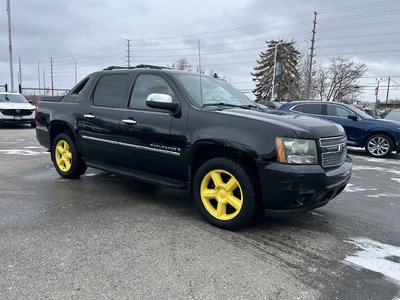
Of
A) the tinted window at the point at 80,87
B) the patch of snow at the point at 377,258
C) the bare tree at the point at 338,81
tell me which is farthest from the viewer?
the bare tree at the point at 338,81

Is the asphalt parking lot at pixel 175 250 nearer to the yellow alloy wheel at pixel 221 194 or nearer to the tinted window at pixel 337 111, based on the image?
the yellow alloy wheel at pixel 221 194

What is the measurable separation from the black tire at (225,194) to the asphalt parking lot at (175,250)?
0.55 feet

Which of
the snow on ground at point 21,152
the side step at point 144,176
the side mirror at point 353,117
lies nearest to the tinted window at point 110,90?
the side step at point 144,176

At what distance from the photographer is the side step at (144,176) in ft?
15.0

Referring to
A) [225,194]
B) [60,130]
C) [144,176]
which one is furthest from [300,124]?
[60,130]

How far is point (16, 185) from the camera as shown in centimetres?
589

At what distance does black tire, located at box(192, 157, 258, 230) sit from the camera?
154 inches

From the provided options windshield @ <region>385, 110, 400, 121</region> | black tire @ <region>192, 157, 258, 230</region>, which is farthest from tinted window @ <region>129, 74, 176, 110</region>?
windshield @ <region>385, 110, 400, 121</region>

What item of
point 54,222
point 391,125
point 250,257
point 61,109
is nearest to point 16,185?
point 61,109

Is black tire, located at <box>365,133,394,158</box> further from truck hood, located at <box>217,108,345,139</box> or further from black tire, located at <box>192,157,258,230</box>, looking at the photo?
black tire, located at <box>192,157,258,230</box>

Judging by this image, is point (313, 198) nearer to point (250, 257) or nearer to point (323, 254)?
point (323, 254)

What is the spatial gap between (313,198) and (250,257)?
90 centimetres

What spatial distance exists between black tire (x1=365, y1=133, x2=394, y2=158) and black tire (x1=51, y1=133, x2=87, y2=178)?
8.39m

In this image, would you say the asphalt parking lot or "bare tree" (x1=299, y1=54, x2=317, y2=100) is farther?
"bare tree" (x1=299, y1=54, x2=317, y2=100)
